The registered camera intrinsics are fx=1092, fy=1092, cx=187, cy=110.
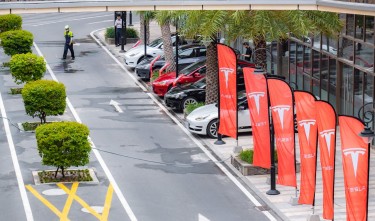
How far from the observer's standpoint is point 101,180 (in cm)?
3297

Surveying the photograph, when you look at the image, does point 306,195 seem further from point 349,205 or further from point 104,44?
point 104,44

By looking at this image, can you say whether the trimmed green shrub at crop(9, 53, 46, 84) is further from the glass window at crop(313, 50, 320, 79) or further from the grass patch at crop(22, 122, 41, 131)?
the glass window at crop(313, 50, 320, 79)

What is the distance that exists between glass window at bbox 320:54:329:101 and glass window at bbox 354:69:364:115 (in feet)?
9.53

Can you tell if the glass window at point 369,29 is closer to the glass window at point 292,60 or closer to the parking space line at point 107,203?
the glass window at point 292,60

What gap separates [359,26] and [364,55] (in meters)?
1.07

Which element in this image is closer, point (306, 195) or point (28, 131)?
point (306, 195)

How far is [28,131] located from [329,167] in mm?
16116

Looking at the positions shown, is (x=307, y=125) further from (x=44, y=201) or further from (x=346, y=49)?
(x=346, y=49)

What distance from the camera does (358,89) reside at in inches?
1497

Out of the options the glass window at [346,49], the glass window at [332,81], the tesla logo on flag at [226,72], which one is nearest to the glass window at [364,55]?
the glass window at [346,49]

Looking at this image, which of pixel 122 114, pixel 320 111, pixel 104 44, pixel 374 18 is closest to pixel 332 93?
pixel 374 18

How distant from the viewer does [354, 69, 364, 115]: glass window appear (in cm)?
3780

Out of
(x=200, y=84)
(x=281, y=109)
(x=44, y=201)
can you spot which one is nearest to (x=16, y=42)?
(x=200, y=84)

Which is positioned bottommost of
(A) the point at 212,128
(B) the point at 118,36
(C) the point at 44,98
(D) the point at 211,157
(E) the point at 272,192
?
(D) the point at 211,157
